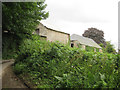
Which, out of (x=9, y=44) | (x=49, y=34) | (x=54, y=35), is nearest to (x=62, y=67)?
(x=9, y=44)

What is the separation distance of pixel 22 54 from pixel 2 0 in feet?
13.8

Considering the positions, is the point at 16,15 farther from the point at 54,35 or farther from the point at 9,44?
the point at 54,35

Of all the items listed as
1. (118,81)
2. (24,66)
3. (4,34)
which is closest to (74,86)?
(118,81)

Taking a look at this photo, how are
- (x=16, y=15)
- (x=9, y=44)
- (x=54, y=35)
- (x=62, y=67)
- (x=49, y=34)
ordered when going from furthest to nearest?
(x=54, y=35) < (x=49, y=34) < (x=9, y=44) < (x=16, y=15) < (x=62, y=67)

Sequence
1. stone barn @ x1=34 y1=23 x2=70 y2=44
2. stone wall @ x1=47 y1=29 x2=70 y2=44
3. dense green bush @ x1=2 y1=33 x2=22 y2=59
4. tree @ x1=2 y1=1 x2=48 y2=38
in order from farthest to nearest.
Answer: stone wall @ x1=47 y1=29 x2=70 y2=44 < stone barn @ x1=34 y1=23 x2=70 y2=44 < dense green bush @ x1=2 y1=33 x2=22 y2=59 < tree @ x1=2 y1=1 x2=48 y2=38

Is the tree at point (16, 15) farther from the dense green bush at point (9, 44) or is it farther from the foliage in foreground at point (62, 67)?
the foliage in foreground at point (62, 67)

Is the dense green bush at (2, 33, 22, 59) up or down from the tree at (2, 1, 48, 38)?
down

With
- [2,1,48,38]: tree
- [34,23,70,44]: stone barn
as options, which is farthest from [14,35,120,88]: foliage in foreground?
[34,23,70,44]: stone barn

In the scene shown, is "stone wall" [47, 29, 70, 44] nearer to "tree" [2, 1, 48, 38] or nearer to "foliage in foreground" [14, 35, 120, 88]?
"tree" [2, 1, 48, 38]

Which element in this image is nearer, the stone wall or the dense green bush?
the dense green bush

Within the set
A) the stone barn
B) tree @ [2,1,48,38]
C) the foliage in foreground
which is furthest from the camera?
the stone barn

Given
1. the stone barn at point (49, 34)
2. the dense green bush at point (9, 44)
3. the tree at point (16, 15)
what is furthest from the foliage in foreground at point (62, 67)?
the stone barn at point (49, 34)

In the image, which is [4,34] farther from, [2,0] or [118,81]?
[118,81]

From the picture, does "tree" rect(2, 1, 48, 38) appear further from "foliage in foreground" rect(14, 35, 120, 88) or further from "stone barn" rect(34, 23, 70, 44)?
"stone barn" rect(34, 23, 70, 44)
